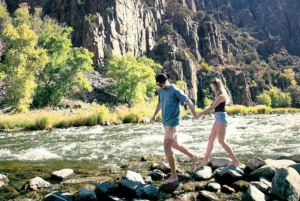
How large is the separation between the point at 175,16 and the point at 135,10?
31.5 m

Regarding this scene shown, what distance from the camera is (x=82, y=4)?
95.0m

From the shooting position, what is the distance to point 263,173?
8195mm

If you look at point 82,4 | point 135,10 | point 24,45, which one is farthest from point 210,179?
point 135,10

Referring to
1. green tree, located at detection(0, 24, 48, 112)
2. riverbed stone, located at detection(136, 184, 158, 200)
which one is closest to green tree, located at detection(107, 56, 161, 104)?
green tree, located at detection(0, 24, 48, 112)

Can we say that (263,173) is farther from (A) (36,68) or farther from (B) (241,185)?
(A) (36,68)

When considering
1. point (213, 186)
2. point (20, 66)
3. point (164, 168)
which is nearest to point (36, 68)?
point (20, 66)

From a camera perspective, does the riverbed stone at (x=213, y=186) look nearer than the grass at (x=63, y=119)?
Yes

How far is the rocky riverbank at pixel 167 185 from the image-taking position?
699 cm

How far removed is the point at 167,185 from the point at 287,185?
264 centimetres

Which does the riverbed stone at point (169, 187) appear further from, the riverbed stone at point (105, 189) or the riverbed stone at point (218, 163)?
the riverbed stone at point (218, 163)

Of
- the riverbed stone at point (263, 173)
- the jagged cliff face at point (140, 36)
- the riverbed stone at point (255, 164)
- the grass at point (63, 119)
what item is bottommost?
the riverbed stone at point (263, 173)

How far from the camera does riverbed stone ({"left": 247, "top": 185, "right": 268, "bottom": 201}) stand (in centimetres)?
668

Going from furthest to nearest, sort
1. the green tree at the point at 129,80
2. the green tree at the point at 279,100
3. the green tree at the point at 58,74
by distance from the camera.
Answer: the green tree at the point at 279,100 → the green tree at the point at 129,80 → the green tree at the point at 58,74

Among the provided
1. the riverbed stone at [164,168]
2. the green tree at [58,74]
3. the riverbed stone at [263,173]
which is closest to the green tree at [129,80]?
the green tree at [58,74]
